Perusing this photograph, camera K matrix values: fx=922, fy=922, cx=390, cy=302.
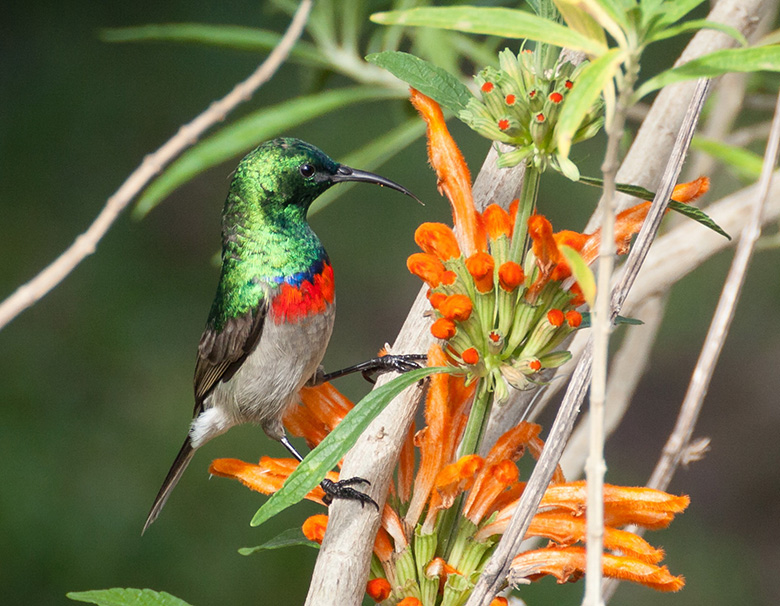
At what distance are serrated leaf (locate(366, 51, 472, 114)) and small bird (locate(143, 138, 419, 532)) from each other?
Result: 35 centimetres

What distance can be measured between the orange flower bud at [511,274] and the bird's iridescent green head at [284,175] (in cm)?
42

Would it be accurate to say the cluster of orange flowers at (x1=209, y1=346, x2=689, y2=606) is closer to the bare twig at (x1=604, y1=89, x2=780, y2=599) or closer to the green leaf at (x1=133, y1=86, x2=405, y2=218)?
the bare twig at (x1=604, y1=89, x2=780, y2=599)

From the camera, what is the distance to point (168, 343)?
2652mm

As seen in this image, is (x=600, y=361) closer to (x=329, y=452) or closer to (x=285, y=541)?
(x=329, y=452)

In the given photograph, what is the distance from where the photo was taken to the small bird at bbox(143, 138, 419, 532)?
977 millimetres

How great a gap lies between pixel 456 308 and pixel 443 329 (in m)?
0.01

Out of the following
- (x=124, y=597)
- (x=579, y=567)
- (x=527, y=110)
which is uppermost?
(x=527, y=110)

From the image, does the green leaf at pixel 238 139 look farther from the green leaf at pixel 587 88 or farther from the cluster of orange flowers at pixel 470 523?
the green leaf at pixel 587 88

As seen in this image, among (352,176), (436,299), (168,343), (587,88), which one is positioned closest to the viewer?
(587,88)

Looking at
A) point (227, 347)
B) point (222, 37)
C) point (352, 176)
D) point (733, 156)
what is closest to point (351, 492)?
point (352, 176)

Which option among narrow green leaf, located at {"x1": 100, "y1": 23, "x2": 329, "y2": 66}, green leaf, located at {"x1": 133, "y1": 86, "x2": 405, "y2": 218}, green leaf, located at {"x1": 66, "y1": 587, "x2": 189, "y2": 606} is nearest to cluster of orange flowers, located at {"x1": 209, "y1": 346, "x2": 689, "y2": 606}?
green leaf, located at {"x1": 66, "y1": 587, "x2": 189, "y2": 606}

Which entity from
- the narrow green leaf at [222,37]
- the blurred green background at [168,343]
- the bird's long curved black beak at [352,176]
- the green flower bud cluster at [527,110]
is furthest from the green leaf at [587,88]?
the blurred green background at [168,343]

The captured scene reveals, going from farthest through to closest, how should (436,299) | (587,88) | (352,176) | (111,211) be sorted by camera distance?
(352,176) → (436,299) → (111,211) → (587,88)

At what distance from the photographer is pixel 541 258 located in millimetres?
553
